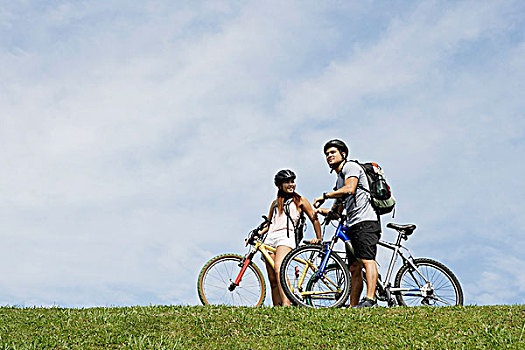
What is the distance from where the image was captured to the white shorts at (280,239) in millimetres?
10836

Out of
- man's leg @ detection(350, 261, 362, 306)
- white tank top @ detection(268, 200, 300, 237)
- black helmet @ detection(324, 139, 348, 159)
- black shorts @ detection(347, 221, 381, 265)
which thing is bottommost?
man's leg @ detection(350, 261, 362, 306)

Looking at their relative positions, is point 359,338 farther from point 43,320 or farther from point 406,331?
point 43,320

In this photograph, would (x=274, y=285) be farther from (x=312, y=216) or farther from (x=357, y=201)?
(x=357, y=201)

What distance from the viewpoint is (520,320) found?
8781mm

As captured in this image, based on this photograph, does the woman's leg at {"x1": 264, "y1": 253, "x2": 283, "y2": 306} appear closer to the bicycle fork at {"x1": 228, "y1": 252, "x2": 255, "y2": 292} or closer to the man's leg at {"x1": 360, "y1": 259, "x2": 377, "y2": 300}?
the bicycle fork at {"x1": 228, "y1": 252, "x2": 255, "y2": 292}

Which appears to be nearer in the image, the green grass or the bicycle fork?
the green grass

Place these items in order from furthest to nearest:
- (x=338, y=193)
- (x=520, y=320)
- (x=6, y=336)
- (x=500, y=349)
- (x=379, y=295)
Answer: (x=379, y=295)
(x=338, y=193)
(x=520, y=320)
(x=6, y=336)
(x=500, y=349)

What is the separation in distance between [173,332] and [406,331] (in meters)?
3.36

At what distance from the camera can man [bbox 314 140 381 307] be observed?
9.98m

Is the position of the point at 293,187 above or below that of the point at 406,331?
above

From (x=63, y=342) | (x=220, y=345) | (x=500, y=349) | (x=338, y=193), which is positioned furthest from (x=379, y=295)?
(x=63, y=342)

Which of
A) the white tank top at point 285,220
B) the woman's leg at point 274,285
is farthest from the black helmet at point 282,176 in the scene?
the woman's leg at point 274,285

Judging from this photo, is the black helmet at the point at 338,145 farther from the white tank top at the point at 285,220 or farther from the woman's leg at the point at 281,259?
the woman's leg at the point at 281,259

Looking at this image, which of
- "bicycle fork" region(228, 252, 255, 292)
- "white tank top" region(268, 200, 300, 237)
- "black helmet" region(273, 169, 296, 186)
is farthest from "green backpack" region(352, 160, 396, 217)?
"bicycle fork" region(228, 252, 255, 292)
